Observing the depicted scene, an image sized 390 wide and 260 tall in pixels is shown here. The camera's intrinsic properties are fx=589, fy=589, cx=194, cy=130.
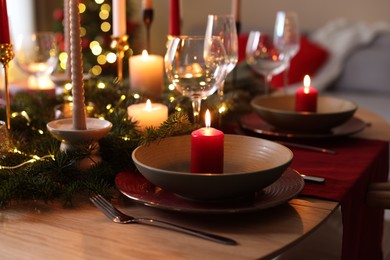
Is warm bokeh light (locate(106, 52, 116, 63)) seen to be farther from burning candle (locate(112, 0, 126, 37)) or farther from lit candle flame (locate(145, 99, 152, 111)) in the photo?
lit candle flame (locate(145, 99, 152, 111))

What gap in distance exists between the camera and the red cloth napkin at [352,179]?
1029mm

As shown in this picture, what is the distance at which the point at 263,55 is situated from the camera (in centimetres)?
178

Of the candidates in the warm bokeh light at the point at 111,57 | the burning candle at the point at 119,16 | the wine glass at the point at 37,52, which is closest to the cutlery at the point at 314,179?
the burning candle at the point at 119,16

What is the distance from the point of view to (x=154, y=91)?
5.18 ft

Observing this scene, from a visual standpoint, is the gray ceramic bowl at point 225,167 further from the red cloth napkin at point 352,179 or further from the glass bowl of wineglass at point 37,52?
the glass bowl of wineglass at point 37,52

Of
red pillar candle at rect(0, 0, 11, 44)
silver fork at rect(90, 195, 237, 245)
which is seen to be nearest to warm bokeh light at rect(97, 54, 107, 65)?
red pillar candle at rect(0, 0, 11, 44)

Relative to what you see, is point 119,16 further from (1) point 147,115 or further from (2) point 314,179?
(2) point 314,179

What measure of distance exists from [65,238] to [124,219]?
97 millimetres

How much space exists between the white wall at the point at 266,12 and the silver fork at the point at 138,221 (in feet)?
11.0

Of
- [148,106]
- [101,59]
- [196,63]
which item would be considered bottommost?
[101,59]

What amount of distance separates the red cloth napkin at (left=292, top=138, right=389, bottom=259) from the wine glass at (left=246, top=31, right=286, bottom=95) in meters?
0.46

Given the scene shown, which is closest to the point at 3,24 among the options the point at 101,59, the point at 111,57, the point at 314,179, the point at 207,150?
the point at 207,150

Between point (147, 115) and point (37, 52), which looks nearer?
point (147, 115)

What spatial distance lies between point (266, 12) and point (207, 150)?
11.6 feet
